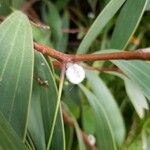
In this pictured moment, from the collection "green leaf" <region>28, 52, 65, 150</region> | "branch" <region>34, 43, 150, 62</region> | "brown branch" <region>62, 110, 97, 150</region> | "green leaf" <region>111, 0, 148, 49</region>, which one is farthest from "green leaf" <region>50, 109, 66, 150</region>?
"brown branch" <region>62, 110, 97, 150</region>

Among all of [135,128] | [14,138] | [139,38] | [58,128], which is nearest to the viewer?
[14,138]

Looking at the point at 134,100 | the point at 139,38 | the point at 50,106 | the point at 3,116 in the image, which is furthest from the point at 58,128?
the point at 139,38

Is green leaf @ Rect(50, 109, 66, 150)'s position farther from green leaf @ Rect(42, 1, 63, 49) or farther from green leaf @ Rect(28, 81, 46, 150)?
green leaf @ Rect(42, 1, 63, 49)

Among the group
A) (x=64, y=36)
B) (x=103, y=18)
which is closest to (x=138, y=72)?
(x=103, y=18)

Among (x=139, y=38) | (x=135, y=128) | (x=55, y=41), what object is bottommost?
(x=135, y=128)

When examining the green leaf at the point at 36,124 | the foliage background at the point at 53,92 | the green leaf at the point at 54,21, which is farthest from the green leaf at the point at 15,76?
the green leaf at the point at 54,21

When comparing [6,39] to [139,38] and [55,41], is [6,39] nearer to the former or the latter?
[55,41]
